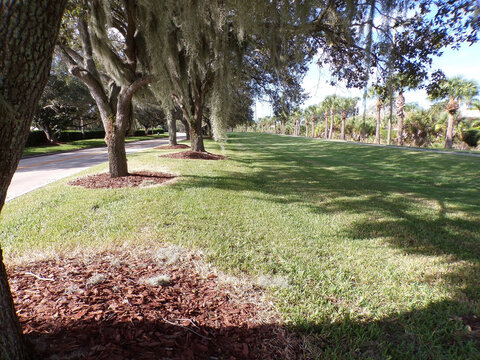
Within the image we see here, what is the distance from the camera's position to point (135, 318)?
6.52ft

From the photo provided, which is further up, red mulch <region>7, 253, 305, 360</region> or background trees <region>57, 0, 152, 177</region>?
background trees <region>57, 0, 152, 177</region>

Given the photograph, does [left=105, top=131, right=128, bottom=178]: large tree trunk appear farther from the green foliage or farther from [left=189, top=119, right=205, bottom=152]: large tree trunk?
the green foliage

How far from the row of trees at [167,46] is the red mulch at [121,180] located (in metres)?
0.41

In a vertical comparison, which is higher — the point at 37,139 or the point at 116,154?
the point at 37,139

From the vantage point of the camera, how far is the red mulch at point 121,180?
6561mm

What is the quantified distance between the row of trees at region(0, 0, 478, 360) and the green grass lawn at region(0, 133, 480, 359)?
7.03 feet

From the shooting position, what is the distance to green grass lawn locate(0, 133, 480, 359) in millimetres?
2175

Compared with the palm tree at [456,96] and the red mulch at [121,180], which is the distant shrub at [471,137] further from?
the red mulch at [121,180]

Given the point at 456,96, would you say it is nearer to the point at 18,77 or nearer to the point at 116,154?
the point at 116,154

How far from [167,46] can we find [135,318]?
238 inches

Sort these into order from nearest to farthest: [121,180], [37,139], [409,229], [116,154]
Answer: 1. [409,229]
2. [121,180]
3. [116,154]
4. [37,139]

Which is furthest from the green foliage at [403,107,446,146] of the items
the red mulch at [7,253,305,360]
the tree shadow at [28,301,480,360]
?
the red mulch at [7,253,305,360]

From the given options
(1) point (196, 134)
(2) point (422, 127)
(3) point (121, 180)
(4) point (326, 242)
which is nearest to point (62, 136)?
(1) point (196, 134)

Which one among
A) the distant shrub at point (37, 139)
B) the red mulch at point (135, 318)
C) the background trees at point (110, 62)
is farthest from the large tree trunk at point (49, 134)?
the red mulch at point (135, 318)
